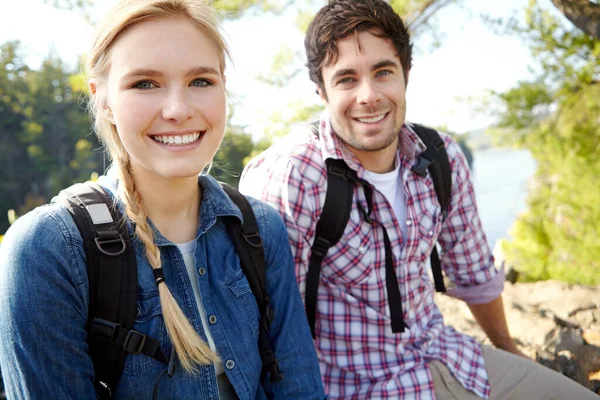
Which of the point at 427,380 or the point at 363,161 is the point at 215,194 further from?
the point at 427,380

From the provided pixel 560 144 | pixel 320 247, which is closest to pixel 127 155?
pixel 320 247

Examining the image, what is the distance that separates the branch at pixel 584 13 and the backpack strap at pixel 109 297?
367cm

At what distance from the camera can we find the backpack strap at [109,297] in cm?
127

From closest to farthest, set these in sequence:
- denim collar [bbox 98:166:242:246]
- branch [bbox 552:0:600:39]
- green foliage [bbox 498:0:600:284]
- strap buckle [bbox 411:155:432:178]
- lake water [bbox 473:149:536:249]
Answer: denim collar [bbox 98:166:242:246]
strap buckle [bbox 411:155:432:178]
branch [bbox 552:0:600:39]
green foliage [bbox 498:0:600:284]
lake water [bbox 473:149:536:249]

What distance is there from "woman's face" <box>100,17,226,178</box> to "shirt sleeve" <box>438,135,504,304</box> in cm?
129

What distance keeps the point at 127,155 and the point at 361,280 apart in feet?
3.32

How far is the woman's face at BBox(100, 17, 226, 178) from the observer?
1.37 m

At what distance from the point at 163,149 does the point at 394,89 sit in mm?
1136

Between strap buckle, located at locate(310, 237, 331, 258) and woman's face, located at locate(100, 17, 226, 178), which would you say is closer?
woman's face, located at locate(100, 17, 226, 178)

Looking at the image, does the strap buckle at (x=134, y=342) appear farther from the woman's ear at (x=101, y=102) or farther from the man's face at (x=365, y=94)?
the man's face at (x=365, y=94)

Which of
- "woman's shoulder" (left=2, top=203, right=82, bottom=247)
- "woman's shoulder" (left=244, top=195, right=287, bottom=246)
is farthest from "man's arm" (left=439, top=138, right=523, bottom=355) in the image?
"woman's shoulder" (left=2, top=203, right=82, bottom=247)

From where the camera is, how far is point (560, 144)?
Result: 24.3 feet

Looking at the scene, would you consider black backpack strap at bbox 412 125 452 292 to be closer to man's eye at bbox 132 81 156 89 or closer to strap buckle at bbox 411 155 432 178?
strap buckle at bbox 411 155 432 178

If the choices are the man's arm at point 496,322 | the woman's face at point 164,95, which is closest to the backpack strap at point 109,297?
the woman's face at point 164,95
